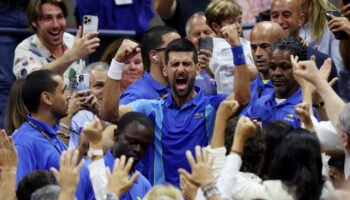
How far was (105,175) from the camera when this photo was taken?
14.1ft

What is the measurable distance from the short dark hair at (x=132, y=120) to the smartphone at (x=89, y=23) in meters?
1.27

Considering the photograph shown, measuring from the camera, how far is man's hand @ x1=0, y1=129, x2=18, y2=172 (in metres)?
4.59

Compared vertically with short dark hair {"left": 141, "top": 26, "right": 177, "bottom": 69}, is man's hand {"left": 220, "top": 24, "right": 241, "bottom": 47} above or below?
above

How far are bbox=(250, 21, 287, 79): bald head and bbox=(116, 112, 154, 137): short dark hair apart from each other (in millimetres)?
1383

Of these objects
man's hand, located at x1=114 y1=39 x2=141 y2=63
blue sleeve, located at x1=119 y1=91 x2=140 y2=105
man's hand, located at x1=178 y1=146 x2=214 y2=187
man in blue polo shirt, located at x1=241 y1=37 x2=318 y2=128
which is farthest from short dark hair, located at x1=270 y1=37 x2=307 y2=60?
man's hand, located at x1=178 y1=146 x2=214 y2=187

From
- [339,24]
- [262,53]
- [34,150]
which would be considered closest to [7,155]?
[34,150]

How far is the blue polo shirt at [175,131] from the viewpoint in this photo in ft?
18.1

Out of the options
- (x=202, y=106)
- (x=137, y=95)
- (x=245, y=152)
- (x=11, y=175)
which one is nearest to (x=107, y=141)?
(x=137, y=95)

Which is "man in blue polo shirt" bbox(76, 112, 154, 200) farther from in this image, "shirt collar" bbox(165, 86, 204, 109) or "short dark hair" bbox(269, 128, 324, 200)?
"short dark hair" bbox(269, 128, 324, 200)

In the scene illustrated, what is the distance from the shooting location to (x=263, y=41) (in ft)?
21.0

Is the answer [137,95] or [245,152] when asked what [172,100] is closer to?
[137,95]

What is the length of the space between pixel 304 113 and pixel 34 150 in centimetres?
208

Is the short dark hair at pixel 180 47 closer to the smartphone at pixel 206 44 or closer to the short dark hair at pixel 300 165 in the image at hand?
the smartphone at pixel 206 44

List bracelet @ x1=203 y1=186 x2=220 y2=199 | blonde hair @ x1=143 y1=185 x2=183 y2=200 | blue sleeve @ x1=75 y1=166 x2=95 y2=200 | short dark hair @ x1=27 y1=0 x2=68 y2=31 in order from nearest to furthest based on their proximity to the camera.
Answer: bracelet @ x1=203 y1=186 x2=220 y2=199 < blonde hair @ x1=143 y1=185 x2=183 y2=200 < blue sleeve @ x1=75 y1=166 x2=95 y2=200 < short dark hair @ x1=27 y1=0 x2=68 y2=31
